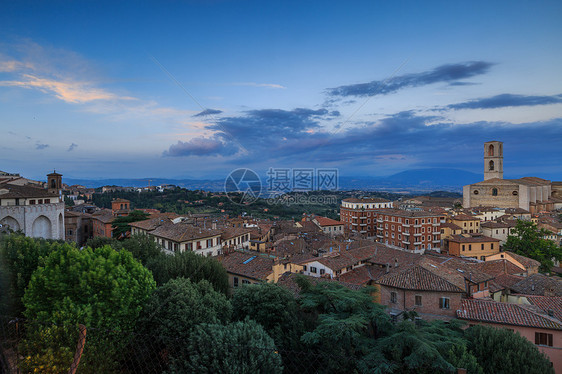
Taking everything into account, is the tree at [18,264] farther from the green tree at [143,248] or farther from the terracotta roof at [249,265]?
the terracotta roof at [249,265]

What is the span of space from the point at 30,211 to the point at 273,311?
21.9 meters

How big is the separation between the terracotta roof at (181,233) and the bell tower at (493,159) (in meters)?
63.3

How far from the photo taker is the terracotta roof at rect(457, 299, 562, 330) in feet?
38.1

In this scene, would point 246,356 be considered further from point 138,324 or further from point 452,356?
point 452,356

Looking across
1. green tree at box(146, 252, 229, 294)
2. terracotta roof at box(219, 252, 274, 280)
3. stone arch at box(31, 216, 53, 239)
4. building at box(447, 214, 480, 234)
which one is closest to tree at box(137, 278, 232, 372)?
green tree at box(146, 252, 229, 294)

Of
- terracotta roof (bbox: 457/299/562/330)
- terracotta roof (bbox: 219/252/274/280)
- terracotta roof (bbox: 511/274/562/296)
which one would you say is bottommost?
terracotta roof (bbox: 511/274/562/296)

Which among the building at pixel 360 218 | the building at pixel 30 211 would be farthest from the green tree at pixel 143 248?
the building at pixel 360 218

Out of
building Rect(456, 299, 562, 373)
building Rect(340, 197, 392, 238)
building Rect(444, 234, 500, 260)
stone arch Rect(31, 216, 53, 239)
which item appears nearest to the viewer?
building Rect(456, 299, 562, 373)

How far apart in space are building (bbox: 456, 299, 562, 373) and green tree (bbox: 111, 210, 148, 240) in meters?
26.6

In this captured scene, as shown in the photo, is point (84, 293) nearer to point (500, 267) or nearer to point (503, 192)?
point (500, 267)

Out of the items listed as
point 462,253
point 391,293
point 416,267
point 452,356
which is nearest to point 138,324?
point 452,356

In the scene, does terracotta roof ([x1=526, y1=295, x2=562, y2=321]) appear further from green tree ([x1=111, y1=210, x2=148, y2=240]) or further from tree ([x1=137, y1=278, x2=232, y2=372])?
green tree ([x1=111, y1=210, x2=148, y2=240])

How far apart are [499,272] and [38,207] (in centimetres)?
3262

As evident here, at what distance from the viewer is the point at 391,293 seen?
13586mm
